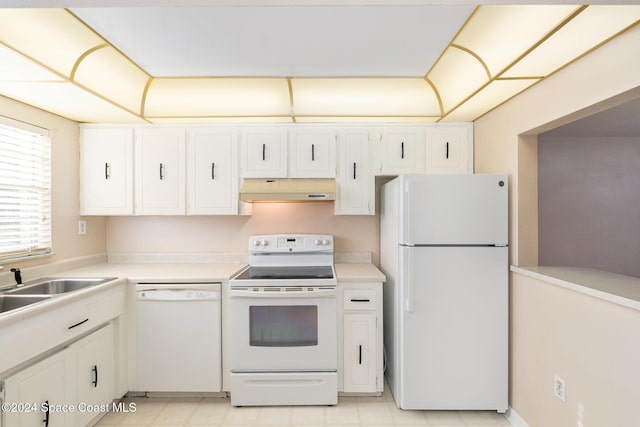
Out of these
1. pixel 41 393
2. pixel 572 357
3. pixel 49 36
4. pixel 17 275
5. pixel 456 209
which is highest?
pixel 49 36

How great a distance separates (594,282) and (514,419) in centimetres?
118

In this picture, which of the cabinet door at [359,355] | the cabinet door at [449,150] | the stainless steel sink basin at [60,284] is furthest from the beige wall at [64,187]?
the cabinet door at [449,150]

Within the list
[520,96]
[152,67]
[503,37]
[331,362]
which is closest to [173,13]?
[152,67]

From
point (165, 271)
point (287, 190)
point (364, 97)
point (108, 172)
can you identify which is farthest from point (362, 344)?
point (108, 172)

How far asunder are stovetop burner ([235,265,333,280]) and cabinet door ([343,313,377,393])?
425 mm

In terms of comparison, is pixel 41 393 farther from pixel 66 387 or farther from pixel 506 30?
pixel 506 30

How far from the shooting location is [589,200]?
2820mm

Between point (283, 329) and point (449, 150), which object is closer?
point (283, 329)

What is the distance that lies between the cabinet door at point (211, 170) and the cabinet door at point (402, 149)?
1.33m

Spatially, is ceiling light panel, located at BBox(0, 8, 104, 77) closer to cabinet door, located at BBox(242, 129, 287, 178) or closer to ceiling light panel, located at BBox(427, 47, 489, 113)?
cabinet door, located at BBox(242, 129, 287, 178)

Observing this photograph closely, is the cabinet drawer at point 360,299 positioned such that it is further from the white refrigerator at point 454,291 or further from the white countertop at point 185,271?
the white refrigerator at point 454,291

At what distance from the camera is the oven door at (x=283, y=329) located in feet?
7.93

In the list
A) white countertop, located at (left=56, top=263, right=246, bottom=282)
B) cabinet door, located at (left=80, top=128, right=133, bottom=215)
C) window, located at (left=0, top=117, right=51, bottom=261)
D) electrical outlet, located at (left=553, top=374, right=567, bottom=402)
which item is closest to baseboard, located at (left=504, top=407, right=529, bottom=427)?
electrical outlet, located at (left=553, top=374, right=567, bottom=402)

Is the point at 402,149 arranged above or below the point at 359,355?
above
